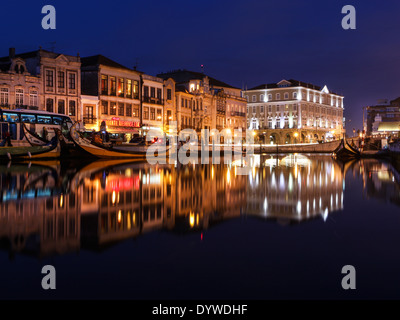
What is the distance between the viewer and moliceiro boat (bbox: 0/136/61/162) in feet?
92.4

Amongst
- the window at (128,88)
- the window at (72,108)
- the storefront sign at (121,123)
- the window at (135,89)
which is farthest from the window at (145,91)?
the window at (72,108)

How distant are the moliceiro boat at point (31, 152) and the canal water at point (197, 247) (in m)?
20.1

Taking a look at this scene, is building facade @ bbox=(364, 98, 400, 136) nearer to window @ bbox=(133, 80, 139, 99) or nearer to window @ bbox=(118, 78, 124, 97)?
window @ bbox=(133, 80, 139, 99)

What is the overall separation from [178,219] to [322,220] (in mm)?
2431

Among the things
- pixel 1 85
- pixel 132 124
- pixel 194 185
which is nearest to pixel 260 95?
pixel 132 124

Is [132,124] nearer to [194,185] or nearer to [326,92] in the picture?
[194,185]

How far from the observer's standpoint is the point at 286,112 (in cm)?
8812

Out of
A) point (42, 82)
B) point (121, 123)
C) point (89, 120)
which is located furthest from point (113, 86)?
point (42, 82)

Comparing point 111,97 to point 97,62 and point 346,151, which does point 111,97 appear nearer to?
point 97,62

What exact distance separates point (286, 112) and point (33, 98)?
59.3 meters

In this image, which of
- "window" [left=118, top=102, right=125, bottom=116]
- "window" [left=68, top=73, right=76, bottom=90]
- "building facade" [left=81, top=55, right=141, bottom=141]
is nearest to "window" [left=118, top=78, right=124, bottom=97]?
"building facade" [left=81, top=55, right=141, bottom=141]

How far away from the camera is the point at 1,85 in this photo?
3647 centimetres

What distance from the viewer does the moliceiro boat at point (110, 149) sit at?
31105 millimetres

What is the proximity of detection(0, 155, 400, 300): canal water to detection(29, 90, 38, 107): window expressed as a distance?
Result: 1226 inches
